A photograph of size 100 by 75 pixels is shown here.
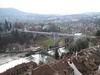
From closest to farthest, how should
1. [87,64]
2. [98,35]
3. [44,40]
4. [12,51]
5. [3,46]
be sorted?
[87,64]
[98,35]
[12,51]
[3,46]
[44,40]

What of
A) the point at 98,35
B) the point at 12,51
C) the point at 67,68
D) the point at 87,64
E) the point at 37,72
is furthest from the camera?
the point at 12,51

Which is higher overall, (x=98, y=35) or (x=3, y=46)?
(x=98, y=35)

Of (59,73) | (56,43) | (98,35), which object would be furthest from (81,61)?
(56,43)

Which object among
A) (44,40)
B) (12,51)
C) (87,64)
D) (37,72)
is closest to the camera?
(37,72)

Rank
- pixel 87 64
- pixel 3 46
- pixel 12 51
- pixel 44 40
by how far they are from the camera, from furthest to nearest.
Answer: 1. pixel 44 40
2. pixel 3 46
3. pixel 12 51
4. pixel 87 64

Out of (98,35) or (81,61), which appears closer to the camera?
(81,61)

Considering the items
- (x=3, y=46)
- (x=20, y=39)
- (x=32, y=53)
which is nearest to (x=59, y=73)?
(x=32, y=53)

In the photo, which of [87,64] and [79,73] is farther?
[87,64]

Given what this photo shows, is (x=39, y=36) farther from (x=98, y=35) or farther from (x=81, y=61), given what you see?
(x=81, y=61)

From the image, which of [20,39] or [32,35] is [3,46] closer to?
[20,39]
